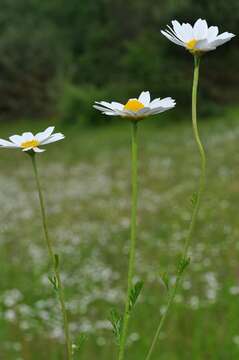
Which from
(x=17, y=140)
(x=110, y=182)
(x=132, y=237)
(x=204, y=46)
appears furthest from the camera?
(x=110, y=182)

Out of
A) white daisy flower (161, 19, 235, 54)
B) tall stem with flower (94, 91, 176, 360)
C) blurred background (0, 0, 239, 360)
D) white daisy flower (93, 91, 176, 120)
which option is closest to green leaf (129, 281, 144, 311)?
tall stem with flower (94, 91, 176, 360)

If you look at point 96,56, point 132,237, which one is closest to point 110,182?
point 132,237

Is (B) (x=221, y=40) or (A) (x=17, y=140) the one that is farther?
(A) (x=17, y=140)

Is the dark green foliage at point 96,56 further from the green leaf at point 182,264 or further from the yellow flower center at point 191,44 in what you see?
the green leaf at point 182,264

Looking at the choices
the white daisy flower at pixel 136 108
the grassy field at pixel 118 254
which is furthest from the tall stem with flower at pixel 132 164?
the grassy field at pixel 118 254

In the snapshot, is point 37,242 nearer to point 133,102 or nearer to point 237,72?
→ point 133,102

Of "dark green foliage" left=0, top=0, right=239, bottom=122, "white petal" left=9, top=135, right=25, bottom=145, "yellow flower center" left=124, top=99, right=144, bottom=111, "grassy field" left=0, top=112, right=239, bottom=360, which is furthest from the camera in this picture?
"dark green foliage" left=0, top=0, right=239, bottom=122

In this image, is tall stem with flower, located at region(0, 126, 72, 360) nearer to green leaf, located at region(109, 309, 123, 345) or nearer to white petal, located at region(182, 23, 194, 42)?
green leaf, located at region(109, 309, 123, 345)

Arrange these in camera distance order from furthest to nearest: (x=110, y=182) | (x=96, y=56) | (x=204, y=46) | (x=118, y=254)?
(x=96, y=56) → (x=110, y=182) → (x=118, y=254) → (x=204, y=46)

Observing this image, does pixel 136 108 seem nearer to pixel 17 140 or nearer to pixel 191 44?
pixel 191 44
